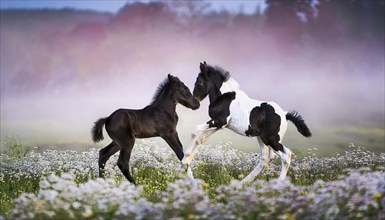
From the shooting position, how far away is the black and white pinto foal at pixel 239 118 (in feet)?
40.7

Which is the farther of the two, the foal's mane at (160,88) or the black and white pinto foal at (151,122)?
the foal's mane at (160,88)

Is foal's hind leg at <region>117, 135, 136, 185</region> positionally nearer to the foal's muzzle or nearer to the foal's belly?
the foal's muzzle

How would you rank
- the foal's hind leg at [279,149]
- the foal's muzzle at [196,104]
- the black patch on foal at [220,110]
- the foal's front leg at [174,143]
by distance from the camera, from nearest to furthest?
the foal's hind leg at [279,149] → the black patch on foal at [220,110] → the foal's front leg at [174,143] → the foal's muzzle at [196,104]

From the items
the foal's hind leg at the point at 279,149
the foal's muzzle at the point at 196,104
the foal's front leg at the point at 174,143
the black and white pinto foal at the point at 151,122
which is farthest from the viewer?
the foal's muzzle at the point at 196,104

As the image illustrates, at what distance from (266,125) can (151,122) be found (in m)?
2.22

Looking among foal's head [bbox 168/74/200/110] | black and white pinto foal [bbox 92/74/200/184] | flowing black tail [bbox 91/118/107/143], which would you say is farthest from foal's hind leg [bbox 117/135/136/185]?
foal's head [bbox 168/74/200/110]

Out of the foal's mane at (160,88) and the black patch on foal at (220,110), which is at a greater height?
the foal's mane at (160,88)

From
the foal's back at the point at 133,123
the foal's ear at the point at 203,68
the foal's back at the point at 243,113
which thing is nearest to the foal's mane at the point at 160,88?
the foal's back at the point at 133,123

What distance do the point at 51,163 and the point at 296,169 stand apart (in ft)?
18.7

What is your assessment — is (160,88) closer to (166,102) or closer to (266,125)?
(166,102)

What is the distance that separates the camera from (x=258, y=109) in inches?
495

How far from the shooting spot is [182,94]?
13.0 metres

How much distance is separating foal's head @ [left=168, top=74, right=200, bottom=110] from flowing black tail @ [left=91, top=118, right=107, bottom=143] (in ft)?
4.81

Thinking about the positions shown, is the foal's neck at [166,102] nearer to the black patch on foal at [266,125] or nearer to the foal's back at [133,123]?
the foal's back at [133,123]
